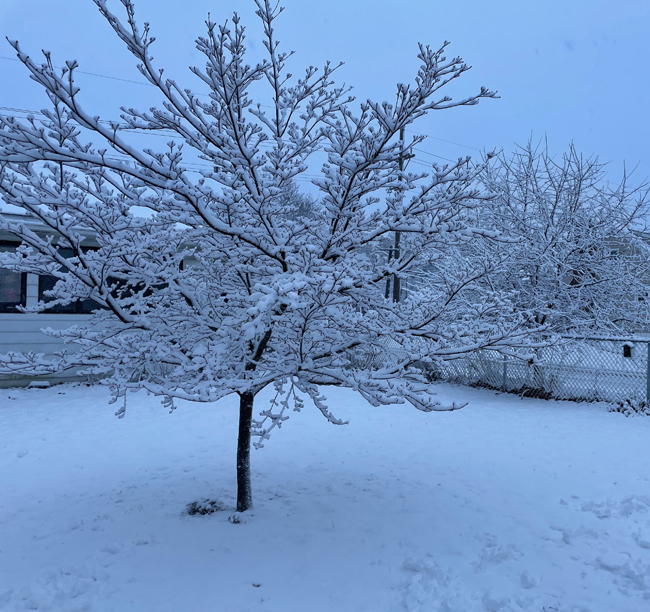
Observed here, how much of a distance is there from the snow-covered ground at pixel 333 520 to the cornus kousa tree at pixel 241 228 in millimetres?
1100

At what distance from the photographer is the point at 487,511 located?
471 centimetres

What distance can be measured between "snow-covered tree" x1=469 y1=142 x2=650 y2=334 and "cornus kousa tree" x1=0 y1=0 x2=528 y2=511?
6.80m

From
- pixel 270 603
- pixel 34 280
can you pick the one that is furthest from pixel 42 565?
pixel 34 280

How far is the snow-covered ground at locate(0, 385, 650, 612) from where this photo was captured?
336 cm

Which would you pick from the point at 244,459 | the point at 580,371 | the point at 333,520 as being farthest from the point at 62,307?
the point at 580,371

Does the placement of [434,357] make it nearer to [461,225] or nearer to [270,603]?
[461,225]

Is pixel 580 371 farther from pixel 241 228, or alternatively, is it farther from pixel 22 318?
pixel 22 318

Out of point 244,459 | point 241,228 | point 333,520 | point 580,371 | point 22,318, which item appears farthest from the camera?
point 22,318

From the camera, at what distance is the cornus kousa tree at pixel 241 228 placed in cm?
318

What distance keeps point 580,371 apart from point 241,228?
333 inches

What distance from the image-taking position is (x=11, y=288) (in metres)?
10.5

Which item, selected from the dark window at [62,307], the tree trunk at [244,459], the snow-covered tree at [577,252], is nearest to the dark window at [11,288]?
the dark window at [62,307]

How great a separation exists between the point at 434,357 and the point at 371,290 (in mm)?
734

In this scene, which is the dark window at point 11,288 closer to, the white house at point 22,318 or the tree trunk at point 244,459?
the white house at point 22,318
